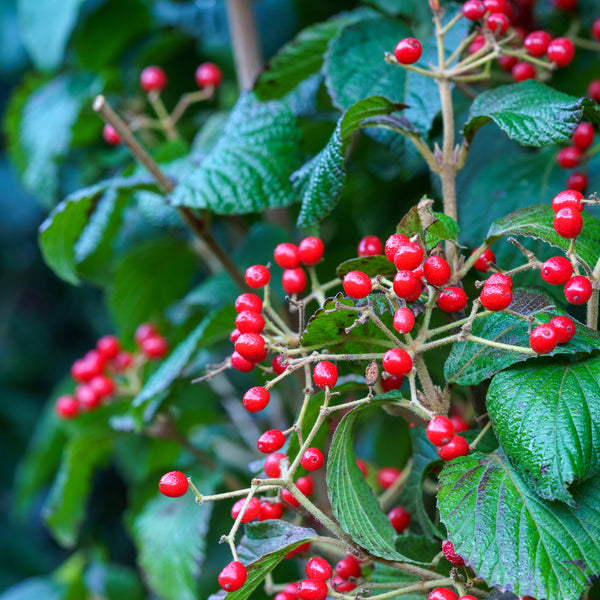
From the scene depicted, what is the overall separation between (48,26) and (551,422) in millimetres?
997

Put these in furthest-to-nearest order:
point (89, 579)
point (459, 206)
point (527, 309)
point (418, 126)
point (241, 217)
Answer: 1. point (89, 579)
2. point (241, 217)
3. point (459, 206)
4. point (418, 126)
5. point (527, 309)

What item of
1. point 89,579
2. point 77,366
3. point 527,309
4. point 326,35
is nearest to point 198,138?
point 326,35

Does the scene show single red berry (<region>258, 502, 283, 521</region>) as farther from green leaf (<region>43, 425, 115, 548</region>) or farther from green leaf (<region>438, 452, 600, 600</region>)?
green leaf (<region>43, 425, 115, 548</region>)

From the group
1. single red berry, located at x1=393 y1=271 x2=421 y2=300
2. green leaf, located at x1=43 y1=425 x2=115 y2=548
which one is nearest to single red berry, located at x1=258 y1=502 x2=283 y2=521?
single red berry, located at x1=393 y1=271 x2=421 y2=300

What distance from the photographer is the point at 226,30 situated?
1200 millimetres

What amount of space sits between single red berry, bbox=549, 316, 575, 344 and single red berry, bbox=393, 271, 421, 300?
92mm

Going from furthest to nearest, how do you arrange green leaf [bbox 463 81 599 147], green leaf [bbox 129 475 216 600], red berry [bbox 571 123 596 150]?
green leaf [bbox 129 475 216 600] → red berry [bbox 571 123 596 150] → green leaf [bbox 463 81 599 147]

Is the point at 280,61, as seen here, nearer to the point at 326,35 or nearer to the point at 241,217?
the point at 326,35

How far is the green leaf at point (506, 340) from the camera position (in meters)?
0.46

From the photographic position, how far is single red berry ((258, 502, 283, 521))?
1.81 feet

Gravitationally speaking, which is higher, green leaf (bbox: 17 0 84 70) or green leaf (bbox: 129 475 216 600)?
green leaf (bbox: 17 0 84 70)

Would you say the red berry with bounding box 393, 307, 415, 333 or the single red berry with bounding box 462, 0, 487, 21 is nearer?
the red berry with bounding box 393, 307, 415, 333

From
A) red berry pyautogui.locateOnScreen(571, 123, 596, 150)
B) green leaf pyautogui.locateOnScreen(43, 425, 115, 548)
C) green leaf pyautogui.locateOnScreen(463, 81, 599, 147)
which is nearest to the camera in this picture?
green leaf pyautogui.locateOnScreen(463, 81, 599, 147)

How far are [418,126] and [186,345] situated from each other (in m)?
0.36
